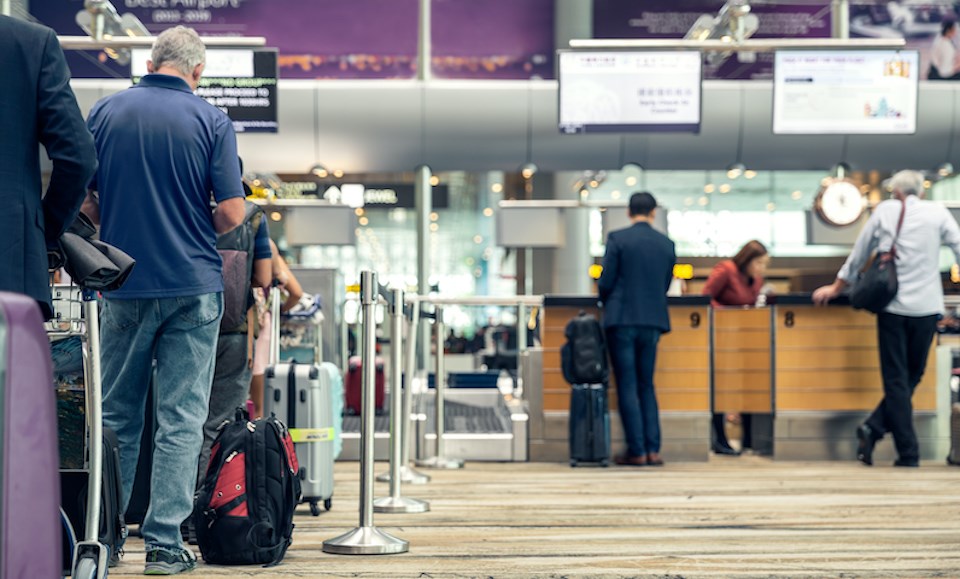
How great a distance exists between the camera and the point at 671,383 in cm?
787

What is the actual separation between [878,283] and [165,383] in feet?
16.5

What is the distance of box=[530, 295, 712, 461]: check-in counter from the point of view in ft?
25.7

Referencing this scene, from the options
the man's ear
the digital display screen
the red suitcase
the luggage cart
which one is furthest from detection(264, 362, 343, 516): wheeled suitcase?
the digital display screen

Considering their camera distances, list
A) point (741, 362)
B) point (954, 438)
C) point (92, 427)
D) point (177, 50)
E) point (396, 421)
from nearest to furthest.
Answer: point (92, 427) < point (177, 50) < point (396, 421) < point (954, 438) < point (741, 362)

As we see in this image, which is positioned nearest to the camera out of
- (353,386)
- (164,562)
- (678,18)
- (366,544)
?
(164,562)

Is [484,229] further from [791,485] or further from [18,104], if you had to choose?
[18,104]

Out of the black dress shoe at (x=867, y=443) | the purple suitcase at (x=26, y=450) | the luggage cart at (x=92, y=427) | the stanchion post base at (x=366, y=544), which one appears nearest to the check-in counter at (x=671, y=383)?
the black dress shoe at (x=867, y=443)

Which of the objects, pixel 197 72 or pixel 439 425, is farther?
pixel 439 425

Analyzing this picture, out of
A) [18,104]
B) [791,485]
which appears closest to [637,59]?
[791,485]

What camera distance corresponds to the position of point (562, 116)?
10367 millimetres

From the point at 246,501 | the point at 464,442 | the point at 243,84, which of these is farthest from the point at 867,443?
the point at 243,84

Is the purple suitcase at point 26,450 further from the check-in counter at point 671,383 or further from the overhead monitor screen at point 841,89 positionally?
the overhead monitor screen at point 841,89

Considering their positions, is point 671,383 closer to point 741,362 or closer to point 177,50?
point 741,362

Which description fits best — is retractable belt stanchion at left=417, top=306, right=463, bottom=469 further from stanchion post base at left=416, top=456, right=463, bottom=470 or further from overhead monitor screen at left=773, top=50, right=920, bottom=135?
overhead monitor screen at left=773, top=50, right=920, bottom=135
